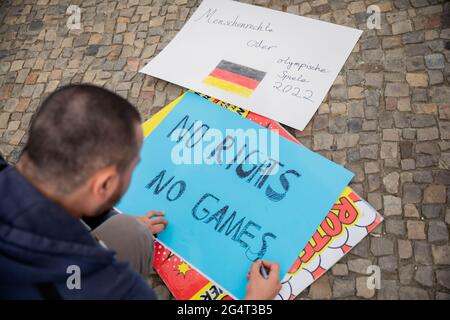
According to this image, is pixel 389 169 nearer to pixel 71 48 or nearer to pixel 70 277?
pixel 70 277

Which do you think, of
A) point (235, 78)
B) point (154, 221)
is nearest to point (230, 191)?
point (154, 221)

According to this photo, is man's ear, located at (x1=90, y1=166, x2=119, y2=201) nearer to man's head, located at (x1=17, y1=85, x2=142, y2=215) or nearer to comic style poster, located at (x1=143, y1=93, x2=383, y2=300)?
man's head, located at (x1=17, y1=85, x2=142, y2=215)

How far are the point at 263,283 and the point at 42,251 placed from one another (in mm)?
730

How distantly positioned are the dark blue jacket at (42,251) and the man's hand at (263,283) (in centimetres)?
51

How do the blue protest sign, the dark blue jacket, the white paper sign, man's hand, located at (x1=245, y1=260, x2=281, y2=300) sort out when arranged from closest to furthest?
the dark blue jacket, man's hand, located at (x1=245, y1=260, x2=281, y2=300), the blue protest sign, the white paper sign

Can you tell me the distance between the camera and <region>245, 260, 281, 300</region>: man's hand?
1277mm

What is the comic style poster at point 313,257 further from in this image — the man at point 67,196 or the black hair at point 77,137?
the black hair at point 77,137

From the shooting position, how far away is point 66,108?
36.3 inches

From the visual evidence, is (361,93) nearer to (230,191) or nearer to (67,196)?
(230,191)

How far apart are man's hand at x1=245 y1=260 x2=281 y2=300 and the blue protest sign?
61 millimetres

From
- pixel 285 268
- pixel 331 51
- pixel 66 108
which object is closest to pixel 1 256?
pixel 66 108

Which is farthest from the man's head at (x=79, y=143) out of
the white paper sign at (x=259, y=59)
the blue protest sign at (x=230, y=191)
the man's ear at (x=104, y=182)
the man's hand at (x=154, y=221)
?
the white paper sign at (x=259, y=59)

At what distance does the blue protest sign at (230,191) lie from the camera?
144 cm

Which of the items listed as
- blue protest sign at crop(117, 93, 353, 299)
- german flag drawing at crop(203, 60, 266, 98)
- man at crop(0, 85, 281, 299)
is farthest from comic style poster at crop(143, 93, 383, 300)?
german flag drawing at crop(203, 60, 266, 98)
